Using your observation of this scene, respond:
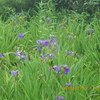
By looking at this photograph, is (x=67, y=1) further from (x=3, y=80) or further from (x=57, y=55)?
(x=3, y=80)

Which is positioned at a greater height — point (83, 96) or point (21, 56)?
point (21, 56)

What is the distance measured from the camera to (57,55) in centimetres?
273

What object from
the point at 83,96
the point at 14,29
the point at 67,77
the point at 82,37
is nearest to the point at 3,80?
the point at 67,77

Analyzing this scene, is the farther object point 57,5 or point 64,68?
point 57,5

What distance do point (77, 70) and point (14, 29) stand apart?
5.75 feet

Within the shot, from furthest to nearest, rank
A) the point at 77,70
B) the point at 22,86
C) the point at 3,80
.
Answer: the point at 77,70 < the point at 3,80 < the point at 22,86

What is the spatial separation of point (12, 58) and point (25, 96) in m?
1.31

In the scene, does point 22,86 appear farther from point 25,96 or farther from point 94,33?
point 94,33

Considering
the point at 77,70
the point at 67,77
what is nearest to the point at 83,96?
the point at 67,77

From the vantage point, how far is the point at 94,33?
3.65m

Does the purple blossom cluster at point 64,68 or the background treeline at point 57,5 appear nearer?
the purple blossom cluster at point 64,68

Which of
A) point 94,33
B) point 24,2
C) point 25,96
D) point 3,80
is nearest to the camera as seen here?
point 25,96

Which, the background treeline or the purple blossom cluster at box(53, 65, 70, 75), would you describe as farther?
the background treeline

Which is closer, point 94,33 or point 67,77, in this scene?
point 67,77
